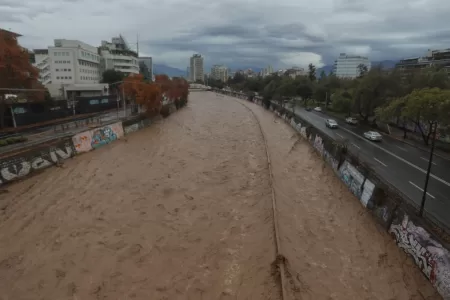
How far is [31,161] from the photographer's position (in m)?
23.0

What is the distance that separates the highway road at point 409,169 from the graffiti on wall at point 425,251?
8.93 ft

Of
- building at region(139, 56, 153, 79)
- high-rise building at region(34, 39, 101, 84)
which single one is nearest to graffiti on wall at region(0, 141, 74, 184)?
high-rise building at region(34, 39, 101, 84)

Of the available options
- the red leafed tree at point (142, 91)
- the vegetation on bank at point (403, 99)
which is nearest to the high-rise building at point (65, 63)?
the red leafed tree at point (142, 91)

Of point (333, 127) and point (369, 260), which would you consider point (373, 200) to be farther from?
point (333, 127)

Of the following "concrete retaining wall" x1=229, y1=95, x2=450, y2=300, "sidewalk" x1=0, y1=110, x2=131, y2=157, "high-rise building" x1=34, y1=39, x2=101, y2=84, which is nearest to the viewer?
"concrete retaining wall" x1=229, y1=95, x2=450, y2=300

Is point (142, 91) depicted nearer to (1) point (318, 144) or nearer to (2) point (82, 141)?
(2) point (82, 141)

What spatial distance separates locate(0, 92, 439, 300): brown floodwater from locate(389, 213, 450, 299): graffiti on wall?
0.38m

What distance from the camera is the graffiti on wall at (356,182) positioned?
1816cm

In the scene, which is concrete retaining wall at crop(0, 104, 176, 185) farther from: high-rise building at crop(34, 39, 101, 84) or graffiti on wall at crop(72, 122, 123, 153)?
high-rise building at crop(34, 39, 101, 84)

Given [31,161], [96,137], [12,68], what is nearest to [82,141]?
[96,137]

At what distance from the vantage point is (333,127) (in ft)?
151

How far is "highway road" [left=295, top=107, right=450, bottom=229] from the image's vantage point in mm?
18423

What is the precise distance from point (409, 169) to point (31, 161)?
2742cm

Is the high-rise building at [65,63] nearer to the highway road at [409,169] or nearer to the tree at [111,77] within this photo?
the tree at [111,77]
